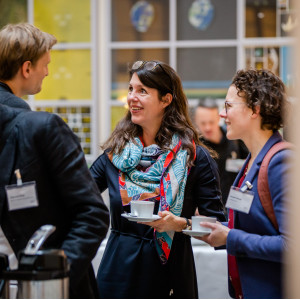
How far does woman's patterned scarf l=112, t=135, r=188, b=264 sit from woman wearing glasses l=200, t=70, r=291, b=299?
0.32 meters

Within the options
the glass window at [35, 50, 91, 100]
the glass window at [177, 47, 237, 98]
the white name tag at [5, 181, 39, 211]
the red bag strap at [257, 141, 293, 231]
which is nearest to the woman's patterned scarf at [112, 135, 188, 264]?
the red bag strap at [257, 141, 293, 231]

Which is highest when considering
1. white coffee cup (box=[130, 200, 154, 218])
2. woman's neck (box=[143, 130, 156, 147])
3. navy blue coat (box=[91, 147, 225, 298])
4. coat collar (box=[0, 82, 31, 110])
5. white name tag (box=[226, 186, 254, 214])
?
coat collar (box=[0, 82, 31, 110])

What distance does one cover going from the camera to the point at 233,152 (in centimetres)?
459

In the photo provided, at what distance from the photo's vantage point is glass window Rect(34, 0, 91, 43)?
20.4 ft

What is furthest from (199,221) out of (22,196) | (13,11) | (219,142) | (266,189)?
(13,11)

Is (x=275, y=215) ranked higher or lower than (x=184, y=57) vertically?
lower

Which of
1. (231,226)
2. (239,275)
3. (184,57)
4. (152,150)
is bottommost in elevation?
(239,275)

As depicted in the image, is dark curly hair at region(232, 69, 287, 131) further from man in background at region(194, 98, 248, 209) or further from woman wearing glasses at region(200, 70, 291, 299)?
man in background at region(194, 98, 248, 209)

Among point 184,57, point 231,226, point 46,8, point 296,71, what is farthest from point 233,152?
point 296,71

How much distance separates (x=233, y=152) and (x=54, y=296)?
3449 mm

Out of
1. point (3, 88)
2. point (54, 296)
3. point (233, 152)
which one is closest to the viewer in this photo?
point (54, 296)

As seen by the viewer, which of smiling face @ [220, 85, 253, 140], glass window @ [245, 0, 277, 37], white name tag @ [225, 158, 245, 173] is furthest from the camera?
glass window @ [245, 0, 277, 37]

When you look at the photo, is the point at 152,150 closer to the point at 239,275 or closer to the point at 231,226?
the point at 231,226

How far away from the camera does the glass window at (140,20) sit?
621 centimetres
